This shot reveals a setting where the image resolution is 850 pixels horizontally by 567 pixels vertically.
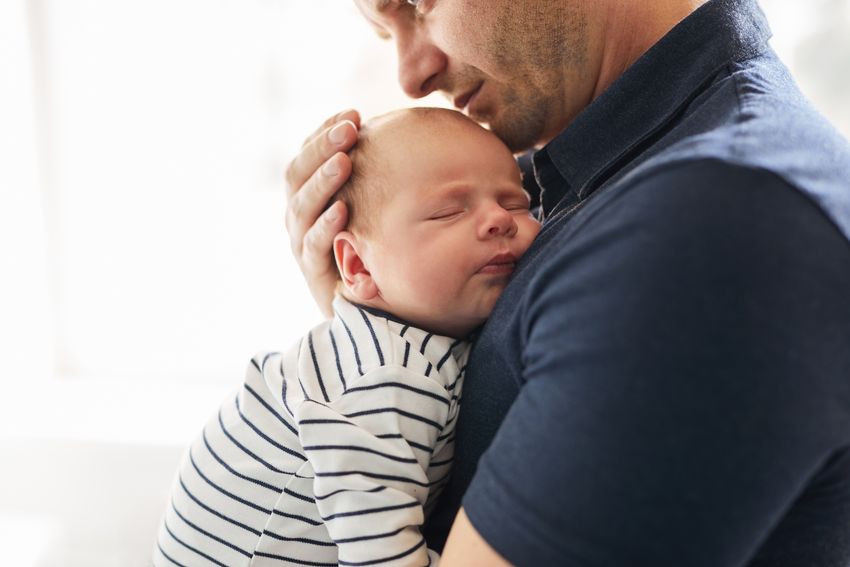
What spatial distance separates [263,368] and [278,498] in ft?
0.57

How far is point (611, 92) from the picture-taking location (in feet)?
3.28

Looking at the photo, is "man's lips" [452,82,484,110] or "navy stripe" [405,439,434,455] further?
"man's lips" [452,82,484,110]

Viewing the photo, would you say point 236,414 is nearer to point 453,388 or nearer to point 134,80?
point 453,388

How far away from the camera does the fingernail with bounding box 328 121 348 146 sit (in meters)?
1.11

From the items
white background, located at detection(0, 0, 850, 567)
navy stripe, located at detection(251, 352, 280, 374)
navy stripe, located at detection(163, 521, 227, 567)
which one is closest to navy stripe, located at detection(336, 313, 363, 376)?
navy stripe, located at detection(251, 352, 280, 374)

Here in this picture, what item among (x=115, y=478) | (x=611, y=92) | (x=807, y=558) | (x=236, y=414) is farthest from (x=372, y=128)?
(x=115, y=478)

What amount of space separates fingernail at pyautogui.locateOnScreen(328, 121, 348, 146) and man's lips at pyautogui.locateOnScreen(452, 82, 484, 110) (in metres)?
0.25

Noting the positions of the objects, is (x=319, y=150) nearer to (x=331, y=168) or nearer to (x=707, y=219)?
(x=331, y=168)

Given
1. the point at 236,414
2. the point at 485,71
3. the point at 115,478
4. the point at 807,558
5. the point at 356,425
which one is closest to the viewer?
the point at 807,558

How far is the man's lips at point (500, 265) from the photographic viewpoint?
3.26 ft

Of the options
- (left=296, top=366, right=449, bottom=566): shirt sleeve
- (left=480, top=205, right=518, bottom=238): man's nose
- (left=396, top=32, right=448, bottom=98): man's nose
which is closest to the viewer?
(left=296, top=366, right=449, bottom=566): shirt sleeve

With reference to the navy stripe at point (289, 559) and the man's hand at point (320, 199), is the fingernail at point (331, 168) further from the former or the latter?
the navy stripe at point (289, 559)

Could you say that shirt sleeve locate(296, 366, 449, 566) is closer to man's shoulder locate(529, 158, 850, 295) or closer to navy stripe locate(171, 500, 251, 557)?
navy stripe locate(171, 500, 251, 557)

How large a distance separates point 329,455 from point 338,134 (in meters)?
0.46
